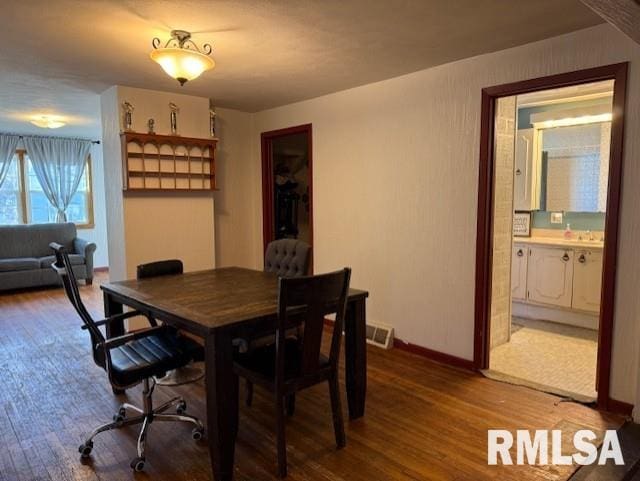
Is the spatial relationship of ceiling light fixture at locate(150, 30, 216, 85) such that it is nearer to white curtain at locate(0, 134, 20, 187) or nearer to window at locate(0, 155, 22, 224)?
white curtain at locate(0, 134, 20, 187)

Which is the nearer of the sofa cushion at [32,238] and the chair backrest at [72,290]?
the chair backrest at [72,290]

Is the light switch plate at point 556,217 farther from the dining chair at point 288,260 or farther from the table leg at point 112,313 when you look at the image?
the table leg at point 112,313

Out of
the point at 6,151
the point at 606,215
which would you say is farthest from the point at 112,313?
the point at 6,151

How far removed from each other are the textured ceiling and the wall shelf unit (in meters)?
0.51

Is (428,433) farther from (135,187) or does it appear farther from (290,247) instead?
(135,187)

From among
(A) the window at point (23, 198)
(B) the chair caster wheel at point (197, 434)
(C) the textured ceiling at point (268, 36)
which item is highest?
(C) the textured ceiling at point (268, 36)

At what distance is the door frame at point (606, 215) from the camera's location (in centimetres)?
259

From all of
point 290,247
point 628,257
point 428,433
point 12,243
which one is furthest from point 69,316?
point 628,257

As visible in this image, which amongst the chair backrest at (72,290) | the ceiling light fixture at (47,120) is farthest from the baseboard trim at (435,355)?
the ceiling light fixture at (47,120)

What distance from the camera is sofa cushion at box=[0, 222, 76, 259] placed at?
6.39 meters

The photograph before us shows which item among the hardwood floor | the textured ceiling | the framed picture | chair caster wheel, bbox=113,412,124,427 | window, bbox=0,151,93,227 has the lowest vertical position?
the hardwood floor

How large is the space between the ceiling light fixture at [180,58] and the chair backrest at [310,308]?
1467 mm

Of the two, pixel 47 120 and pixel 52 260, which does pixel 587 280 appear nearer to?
pixel 47 120

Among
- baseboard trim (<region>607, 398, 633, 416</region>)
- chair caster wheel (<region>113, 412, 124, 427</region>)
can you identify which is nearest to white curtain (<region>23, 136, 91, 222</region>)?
chair caster wheel (<region>113, 412, 124, 427</region>)
